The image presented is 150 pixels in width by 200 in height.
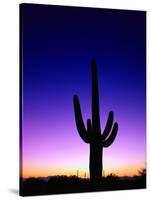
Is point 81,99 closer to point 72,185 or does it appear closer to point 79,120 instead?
point 79,120

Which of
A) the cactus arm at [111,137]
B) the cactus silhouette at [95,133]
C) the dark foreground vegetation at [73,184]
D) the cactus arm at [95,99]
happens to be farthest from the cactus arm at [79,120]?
the dark foreground vegetation at [73,184]

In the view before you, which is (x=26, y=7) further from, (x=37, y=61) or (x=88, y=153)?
(x=88, y=153)

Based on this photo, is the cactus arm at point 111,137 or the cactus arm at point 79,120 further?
the cactus arm at point 111,137

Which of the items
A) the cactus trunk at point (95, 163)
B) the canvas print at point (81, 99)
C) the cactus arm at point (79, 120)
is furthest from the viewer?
the cactus trunk at point (95, 163)

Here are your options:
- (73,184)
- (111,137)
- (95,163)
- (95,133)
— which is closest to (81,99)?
→ (95,133)

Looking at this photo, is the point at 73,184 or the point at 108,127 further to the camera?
the point at 108,127

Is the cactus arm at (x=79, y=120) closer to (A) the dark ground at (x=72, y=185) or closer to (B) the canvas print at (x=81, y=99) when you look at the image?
(B) the canvas print at (x=81, y=99)

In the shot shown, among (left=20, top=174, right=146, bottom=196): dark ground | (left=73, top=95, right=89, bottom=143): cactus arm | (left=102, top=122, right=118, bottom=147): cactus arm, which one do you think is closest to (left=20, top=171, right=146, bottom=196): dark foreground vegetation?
(left=20, top=174, right=146, bottom=196): dark ground
